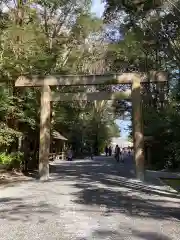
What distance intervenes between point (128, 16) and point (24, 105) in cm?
777

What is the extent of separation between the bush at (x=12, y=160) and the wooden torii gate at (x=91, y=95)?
1.93 meters

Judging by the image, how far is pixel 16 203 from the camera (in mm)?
11852

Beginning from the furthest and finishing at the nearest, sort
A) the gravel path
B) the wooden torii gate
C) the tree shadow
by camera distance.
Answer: the wooden torii gate < the gravel path < the tree shadow

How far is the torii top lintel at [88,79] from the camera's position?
20312 mm

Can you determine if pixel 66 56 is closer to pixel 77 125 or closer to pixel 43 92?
pixel 43 92

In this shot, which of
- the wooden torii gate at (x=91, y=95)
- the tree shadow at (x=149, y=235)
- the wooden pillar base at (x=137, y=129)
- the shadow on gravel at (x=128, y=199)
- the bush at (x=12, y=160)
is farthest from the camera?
the bush at (x=12, y=160)

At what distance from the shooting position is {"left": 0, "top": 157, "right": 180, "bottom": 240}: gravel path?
7801 millimetres

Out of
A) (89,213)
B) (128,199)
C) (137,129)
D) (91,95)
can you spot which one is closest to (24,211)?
(89,213)

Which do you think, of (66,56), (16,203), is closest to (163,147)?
(66,56)

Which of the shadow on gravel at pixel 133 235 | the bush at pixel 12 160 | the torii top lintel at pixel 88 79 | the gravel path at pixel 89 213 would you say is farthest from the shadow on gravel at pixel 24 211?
the torii top lintel at pixel 88 79

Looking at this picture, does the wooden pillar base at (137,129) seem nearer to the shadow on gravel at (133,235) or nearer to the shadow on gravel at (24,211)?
the shadow on gravel at (24,211)

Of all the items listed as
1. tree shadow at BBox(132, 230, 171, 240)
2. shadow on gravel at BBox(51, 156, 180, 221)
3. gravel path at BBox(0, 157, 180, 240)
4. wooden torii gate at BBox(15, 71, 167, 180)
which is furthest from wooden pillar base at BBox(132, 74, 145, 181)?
tree shadow at BBox(132, 230, 171, 240)

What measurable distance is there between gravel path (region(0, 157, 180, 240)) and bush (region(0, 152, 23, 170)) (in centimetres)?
428

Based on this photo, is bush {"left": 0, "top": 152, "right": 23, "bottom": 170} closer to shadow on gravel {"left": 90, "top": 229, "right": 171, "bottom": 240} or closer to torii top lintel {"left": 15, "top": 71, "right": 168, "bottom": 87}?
torii top lintel {"left": 15, "top": 71, "right": 168, "bottom": 87}
